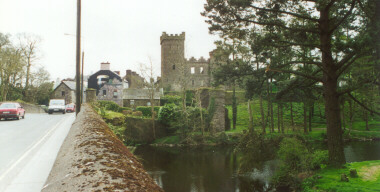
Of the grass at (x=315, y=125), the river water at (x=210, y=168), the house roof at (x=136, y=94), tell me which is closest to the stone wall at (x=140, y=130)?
the river water at (x=210, y=168)

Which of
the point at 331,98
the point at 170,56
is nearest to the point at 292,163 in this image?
the point at 331,98

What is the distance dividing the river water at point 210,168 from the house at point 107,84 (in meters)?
18.0

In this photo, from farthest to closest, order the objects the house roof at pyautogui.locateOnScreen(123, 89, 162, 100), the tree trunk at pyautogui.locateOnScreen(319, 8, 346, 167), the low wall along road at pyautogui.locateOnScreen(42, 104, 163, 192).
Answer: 1. the house roof at pyautogui.locateOnScreen(123, 89, 162, 100)
2. the tree trunk at pyautogui.locateOnScreen(319, 8, 346, 167)
3. the low wall along road at pyautogui.locateOnScreen(42, 104, 163, 192)

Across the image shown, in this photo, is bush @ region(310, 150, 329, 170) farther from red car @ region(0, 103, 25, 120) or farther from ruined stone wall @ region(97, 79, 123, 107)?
ruined stone wall @ region(97, 79, 123, 107)

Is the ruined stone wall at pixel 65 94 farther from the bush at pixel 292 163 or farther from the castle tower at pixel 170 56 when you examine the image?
the bush at pixel 292 163

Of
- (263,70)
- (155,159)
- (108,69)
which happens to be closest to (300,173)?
(263,70)

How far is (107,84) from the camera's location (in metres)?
45.9

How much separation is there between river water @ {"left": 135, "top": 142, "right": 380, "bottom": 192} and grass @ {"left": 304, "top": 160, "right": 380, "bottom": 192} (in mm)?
3057

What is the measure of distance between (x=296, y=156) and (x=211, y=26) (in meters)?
8.69

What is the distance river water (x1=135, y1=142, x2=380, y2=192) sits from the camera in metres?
16.7

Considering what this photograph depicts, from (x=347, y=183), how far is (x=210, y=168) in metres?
10.1

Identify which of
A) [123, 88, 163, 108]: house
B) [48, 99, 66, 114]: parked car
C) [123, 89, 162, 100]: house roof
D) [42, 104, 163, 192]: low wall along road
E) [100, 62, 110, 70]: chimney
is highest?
[100, 62, 110, 70]: chimney

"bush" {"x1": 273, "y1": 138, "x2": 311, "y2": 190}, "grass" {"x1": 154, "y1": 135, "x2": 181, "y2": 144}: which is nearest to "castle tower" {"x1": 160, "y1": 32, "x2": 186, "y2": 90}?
"grass" {"x1": 154, "y1": 135, "x2": 181, "y2": 144}

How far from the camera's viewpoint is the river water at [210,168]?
54.8 feet
